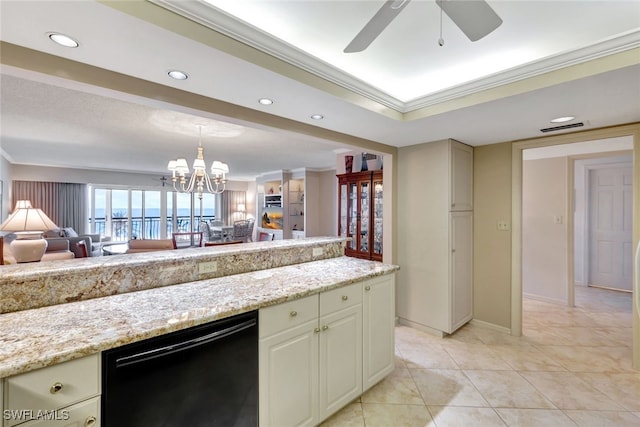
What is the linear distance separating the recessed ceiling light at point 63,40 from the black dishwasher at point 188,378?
1.31 meters

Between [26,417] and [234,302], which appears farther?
[234,302]

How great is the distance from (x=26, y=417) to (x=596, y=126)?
3961 mm

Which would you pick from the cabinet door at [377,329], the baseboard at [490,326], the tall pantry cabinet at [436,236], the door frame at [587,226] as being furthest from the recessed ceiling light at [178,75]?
the door frame at [587,226]

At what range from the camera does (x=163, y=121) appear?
3340mm

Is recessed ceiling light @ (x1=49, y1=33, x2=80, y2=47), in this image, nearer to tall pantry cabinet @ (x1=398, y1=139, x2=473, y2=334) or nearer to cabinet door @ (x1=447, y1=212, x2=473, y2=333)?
tall pantry cabinet @ (x1=398, y1=139, x2=473, y2=334)

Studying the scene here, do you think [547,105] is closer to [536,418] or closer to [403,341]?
[536,418]

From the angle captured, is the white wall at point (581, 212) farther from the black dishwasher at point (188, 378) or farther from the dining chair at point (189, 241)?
the dining chair at point (189, 241)

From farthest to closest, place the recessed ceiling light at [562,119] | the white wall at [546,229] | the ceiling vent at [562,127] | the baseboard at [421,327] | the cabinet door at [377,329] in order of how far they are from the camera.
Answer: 1. the white wall at [546,229]
2. the baseboard at [421,327]
3. the ceiling vent at [562,127]
4. the recessed ceiling light at [562,119]
5. the cabinet door at [377,329]

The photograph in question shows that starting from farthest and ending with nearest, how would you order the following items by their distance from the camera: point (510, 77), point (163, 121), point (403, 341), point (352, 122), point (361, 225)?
1. point (361, 225)
2. point (163, 121)
3. point (403, 341)
4. point (352, 122)
5. point (510, 77)

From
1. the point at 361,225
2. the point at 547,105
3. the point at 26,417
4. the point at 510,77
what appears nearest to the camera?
the point at 26,417

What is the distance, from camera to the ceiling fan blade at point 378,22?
111cm

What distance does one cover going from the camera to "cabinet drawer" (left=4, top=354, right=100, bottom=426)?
36.2 inches

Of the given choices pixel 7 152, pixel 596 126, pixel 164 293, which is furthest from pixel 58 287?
pixel 7 152

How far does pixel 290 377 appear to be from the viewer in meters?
1.63
